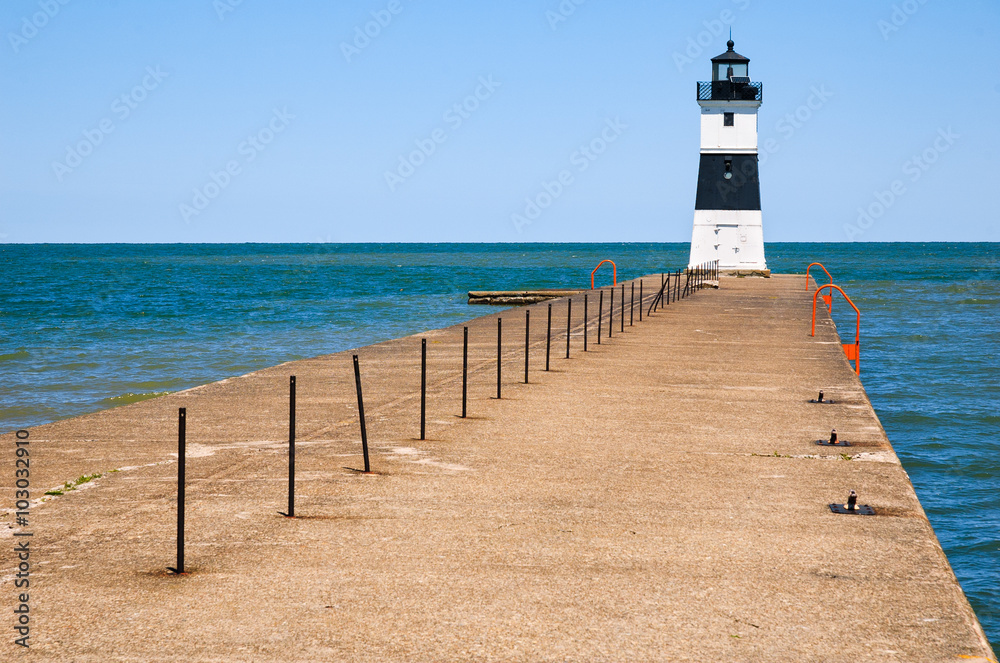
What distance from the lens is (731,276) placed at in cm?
4397

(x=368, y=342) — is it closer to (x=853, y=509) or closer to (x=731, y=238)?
(x=731, y=238)

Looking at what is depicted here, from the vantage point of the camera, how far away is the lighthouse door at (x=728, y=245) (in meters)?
44.6

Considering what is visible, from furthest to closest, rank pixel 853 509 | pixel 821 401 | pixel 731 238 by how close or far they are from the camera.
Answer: pixel 731 238 → pixel 821 401 → pixel 853 509

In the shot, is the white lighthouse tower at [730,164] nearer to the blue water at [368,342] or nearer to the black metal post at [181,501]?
the blue water at [368,342]

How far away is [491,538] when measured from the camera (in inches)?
258

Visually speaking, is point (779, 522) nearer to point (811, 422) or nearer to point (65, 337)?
Answer: point (811, 422)

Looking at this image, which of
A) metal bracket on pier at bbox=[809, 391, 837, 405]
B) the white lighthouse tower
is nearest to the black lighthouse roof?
the white lighthouse tower

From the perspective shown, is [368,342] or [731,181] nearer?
[368,342]

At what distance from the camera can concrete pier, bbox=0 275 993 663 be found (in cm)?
499

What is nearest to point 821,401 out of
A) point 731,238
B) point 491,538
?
point 491,538

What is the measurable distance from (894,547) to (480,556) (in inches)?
102

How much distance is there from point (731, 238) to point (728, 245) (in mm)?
344

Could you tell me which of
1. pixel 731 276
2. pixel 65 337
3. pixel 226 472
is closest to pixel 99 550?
pixel 226 472

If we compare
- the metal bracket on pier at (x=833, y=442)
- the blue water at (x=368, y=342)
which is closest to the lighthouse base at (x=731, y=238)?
the blue water at (x=368, y=342)
